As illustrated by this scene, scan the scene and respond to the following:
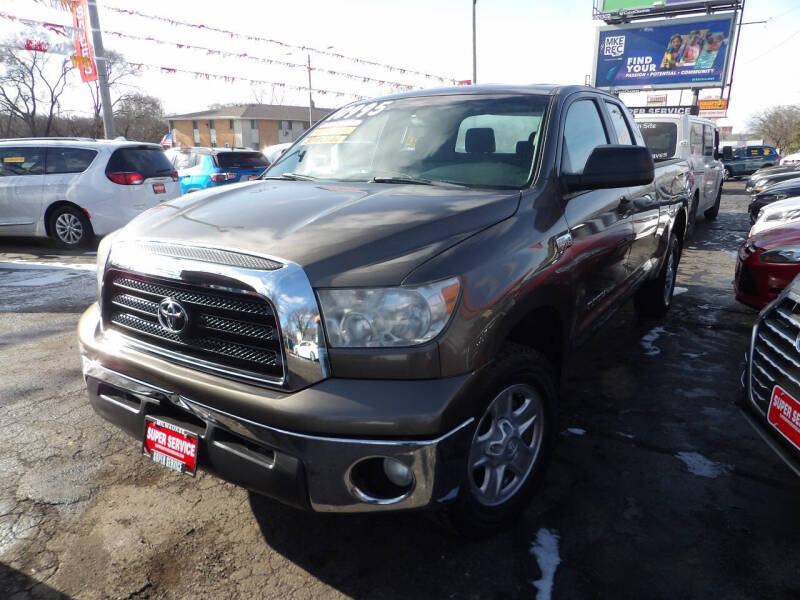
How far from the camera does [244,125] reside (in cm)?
6569

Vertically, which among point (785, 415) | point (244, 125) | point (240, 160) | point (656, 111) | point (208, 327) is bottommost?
point (785, 415)

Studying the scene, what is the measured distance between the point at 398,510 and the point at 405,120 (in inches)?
84.5

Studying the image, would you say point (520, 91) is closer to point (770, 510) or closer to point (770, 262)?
point (770, 510)

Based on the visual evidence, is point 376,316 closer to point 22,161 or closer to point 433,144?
point 433,144

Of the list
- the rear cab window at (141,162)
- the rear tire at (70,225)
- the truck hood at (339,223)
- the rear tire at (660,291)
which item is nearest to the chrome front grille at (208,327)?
the truck hood at (339,223)

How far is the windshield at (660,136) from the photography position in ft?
28.6

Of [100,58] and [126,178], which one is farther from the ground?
[100,58]

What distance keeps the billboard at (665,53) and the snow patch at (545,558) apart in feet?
101

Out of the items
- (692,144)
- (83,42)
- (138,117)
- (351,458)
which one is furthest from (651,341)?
(138,117)

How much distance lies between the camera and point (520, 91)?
3.12 metres

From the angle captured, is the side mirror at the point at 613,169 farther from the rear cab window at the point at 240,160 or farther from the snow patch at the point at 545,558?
the rear cab window at the point at 240,160

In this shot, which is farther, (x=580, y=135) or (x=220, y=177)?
(x=220, y=177)

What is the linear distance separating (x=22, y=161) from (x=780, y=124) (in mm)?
74761

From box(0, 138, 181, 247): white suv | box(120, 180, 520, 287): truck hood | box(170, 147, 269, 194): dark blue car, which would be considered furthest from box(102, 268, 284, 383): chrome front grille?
box(170, 147, 269, 194): dark blue car
